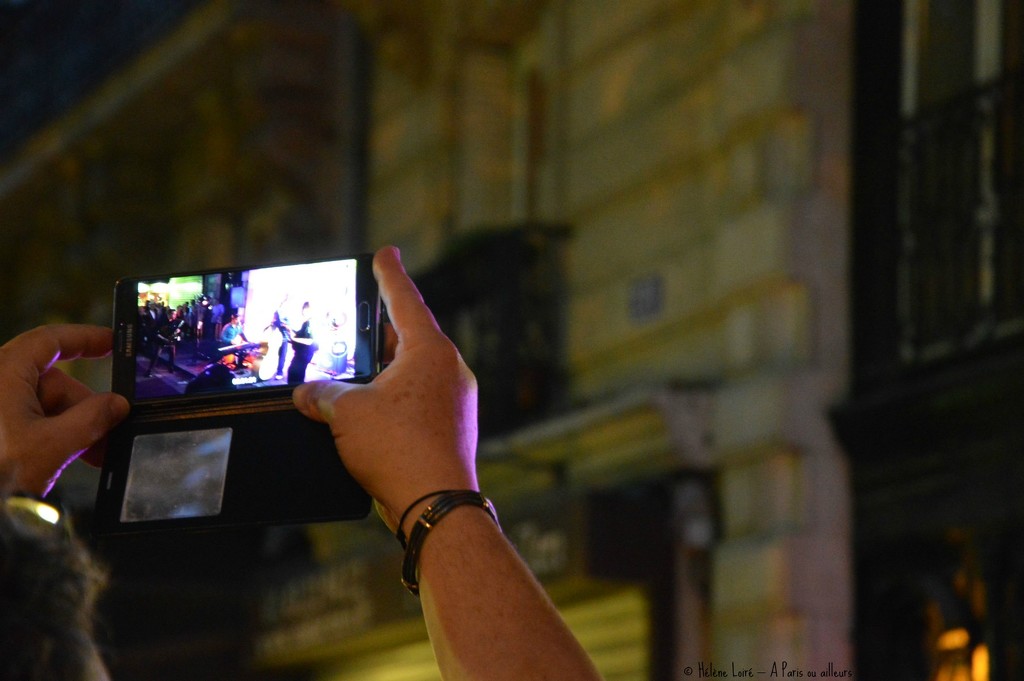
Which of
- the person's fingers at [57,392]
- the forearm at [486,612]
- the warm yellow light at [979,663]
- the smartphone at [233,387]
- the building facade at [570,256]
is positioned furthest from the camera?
the building facade at [570,256]

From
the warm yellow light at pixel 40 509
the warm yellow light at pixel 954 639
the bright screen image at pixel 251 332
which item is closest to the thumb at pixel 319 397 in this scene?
the bright screen image at pixel 251 332

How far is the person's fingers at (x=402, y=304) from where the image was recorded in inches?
79.8

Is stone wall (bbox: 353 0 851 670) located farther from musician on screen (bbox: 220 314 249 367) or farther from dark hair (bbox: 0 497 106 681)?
dark hair (bbox: 0 497 106 681)

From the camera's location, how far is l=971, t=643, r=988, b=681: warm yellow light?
688 cm

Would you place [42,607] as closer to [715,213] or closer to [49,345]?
[49,345]

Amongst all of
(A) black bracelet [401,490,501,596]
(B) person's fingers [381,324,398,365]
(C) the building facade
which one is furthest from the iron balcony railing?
(A) black bracelet [401,490,501,596]

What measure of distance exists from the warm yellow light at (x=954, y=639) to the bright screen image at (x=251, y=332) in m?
Answer: 5.24

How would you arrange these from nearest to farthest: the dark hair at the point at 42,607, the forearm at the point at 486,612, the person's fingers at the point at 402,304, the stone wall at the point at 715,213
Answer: the dark hair at the point at 42,607 → the forearm at the point at 486,612 → the person's fingers at the point at 402,304 → the stone wall at the point at 715,213

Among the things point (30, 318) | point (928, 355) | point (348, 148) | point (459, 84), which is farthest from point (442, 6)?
point (30, 318)

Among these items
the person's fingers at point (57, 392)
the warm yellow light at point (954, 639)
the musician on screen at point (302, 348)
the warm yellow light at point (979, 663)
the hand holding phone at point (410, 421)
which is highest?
the musician on screen at point (302, 348)

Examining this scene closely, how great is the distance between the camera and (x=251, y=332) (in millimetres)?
2396

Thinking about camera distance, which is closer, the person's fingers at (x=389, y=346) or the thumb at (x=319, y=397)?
the thumb at (x=319, y=397)

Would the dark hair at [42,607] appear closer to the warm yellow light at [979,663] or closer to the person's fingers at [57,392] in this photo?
the person's fingers at [57,392]

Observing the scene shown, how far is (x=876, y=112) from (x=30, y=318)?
10.6 metres
